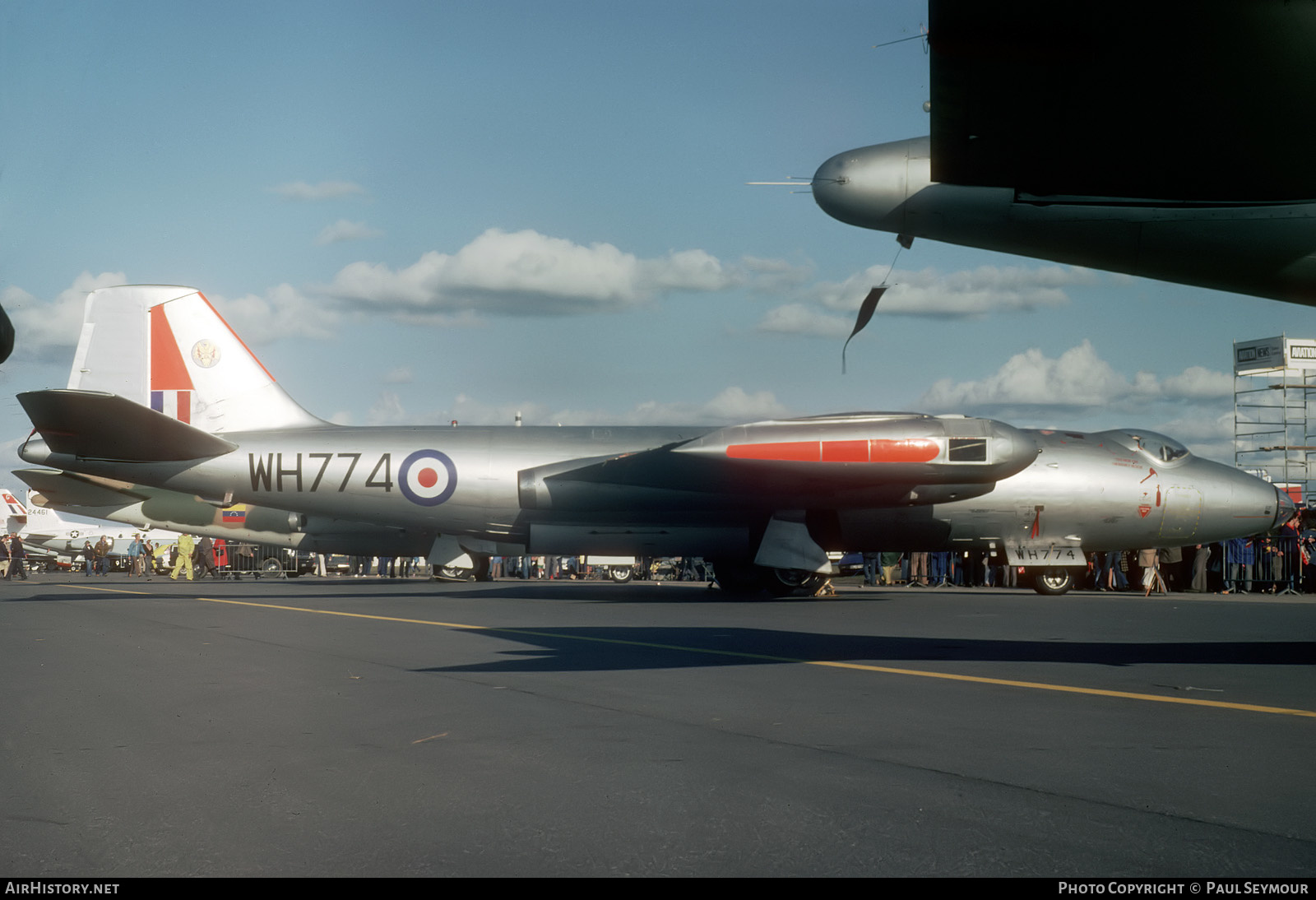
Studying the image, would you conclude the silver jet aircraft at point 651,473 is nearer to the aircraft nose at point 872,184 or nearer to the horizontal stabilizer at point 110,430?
the horizontal stabilizer at point 110,430

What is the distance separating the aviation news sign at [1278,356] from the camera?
2148 inches

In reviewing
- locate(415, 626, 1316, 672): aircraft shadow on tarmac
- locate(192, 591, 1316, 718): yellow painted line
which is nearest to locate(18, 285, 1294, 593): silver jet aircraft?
locate(192, 591, 1316, 718): yellow painted line

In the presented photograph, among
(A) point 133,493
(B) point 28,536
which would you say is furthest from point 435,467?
(B) point 28,536

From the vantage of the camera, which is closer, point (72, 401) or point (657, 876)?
point (657, 876)

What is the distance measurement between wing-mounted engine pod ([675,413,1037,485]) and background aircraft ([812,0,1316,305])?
11288 mm

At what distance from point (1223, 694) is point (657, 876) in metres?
5.26

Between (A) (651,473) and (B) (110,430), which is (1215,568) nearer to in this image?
(A) (651,473)

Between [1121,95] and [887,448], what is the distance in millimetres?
13196

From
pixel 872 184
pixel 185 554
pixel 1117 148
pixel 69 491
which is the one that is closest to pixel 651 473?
pixel 872 184

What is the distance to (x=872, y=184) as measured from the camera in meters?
6.54

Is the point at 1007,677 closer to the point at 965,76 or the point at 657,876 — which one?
the point at 965,76

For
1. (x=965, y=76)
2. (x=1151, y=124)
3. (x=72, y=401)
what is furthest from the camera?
(x=72, y=401)

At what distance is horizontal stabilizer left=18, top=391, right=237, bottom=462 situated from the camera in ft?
57.7

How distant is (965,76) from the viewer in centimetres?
459
